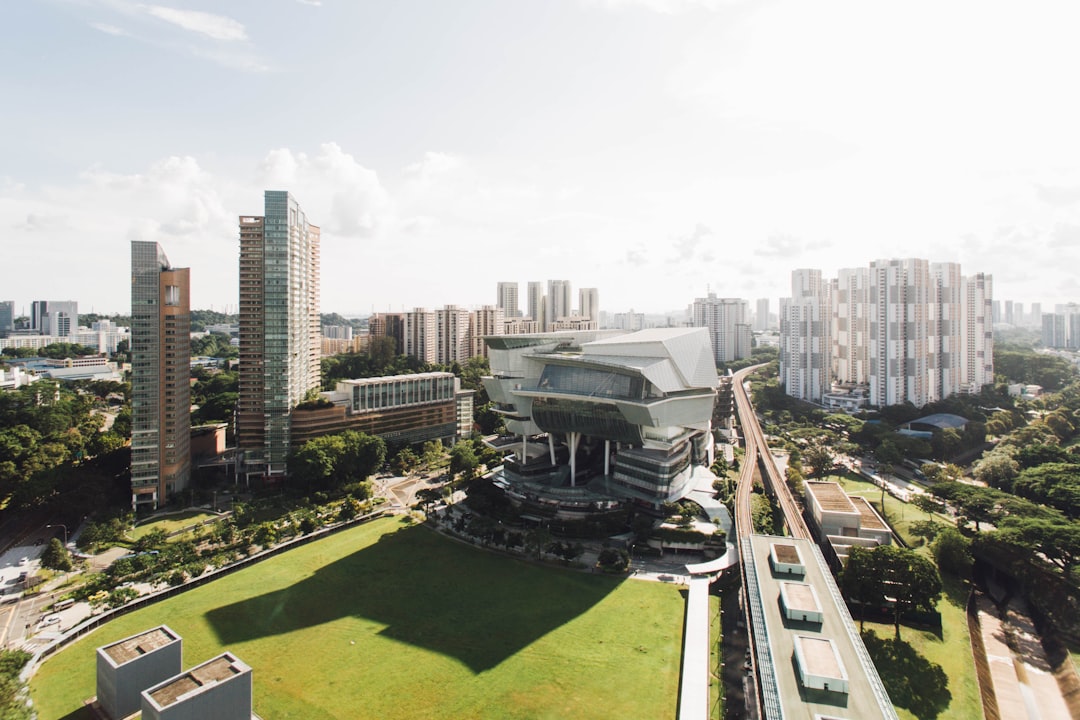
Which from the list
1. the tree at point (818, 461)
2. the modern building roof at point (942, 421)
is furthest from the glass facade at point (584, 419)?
the modern building roof at point (942, 421)

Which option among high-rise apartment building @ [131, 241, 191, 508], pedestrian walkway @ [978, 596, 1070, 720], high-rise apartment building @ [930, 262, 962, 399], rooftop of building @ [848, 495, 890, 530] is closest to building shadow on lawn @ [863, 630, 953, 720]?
Result: pedestrian walkway @ [978, 596, 1070, 720]

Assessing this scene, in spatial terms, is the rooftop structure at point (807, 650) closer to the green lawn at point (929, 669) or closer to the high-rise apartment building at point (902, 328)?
the green lawn at point (929, 669)

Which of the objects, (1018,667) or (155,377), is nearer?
(1018,667)

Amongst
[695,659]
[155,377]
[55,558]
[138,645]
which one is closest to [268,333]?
[155,377]

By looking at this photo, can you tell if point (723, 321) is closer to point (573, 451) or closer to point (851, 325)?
point (851, 325)

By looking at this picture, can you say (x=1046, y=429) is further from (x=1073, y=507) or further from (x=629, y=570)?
(x=629, y=570)

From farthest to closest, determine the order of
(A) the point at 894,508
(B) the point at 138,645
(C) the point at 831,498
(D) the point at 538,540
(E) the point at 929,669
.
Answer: (A) the point at 894,508, (C) the point at 831,498, (D) the point at 538,540, (E) the point at 929,669, (B) the point at 138,645

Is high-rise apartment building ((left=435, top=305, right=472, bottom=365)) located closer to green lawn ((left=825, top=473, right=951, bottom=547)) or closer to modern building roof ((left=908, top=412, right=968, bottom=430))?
green lawn ((left=825, top=473, right=951, bottom=547))
